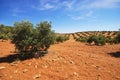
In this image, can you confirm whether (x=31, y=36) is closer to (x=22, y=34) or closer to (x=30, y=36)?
(x=30, y=36)

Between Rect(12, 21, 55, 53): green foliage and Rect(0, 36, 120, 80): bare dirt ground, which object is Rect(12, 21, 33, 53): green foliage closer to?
Rect(12, 21, 55, 53): green foliage

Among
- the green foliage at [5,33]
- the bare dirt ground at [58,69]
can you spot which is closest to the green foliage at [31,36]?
the bare dirt ground at [58,69]

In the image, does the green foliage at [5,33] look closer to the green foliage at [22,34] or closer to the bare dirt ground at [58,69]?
the green foliage at [22,34]

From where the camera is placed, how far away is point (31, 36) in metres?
21.6

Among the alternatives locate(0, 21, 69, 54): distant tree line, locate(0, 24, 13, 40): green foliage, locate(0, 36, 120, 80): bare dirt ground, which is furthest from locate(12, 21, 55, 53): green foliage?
locate(0, 24, 13, 40): green foliage

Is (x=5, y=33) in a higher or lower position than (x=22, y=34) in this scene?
higher

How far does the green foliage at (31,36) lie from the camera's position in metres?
20.7

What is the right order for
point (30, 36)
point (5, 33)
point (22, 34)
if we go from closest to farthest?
1. point (22, 34)
2. point (30, 36)
3. point (5, 33)

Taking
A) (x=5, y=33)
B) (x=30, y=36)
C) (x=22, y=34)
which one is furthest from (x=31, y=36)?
(x=5, y=33)

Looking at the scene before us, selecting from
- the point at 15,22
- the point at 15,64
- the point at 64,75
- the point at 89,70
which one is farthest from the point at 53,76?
the point at 15,22

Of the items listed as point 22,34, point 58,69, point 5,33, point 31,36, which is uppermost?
point 5,33

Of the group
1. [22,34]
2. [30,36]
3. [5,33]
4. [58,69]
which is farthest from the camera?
[5,33]

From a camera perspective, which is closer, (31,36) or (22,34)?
(22,34)

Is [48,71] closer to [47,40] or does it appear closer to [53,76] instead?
[53,76]
